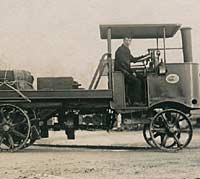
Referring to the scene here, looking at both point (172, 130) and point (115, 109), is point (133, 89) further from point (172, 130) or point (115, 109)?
point (172, 130)

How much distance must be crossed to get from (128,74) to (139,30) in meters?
1.11

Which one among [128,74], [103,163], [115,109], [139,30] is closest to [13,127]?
[115,109]

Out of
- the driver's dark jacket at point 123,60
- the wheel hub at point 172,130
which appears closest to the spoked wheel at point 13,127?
the driver's dark jacket at point 123,60

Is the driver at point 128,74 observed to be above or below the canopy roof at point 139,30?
below

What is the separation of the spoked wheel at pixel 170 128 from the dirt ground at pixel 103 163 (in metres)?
0.24

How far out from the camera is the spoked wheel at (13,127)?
14.0 m

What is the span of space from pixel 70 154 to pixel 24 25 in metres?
12.0

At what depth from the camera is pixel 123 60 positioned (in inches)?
555

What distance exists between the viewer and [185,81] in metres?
14.0

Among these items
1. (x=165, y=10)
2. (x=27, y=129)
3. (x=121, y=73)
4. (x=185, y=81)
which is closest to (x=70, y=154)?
(x=27, y=129)

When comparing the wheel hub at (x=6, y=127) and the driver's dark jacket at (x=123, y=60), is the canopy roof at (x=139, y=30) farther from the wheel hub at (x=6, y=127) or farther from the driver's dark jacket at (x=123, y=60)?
the wheel hub at (x=6, y=127)

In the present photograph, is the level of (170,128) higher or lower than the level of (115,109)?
lower

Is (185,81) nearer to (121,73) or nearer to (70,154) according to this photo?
(121,73)

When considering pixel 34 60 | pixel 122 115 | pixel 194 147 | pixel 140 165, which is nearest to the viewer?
pixel 140 165
